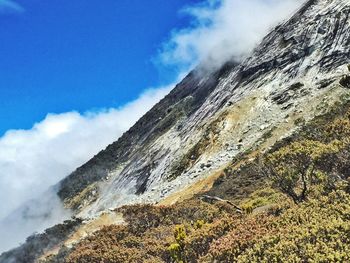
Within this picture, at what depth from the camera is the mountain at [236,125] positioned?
4981 cm

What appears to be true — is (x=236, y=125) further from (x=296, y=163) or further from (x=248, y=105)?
(x=296, y=163)

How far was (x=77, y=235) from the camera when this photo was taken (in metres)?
48.0

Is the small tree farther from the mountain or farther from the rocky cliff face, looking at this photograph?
the rocky cliff face

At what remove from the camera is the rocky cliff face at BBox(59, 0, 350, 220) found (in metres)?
70.1

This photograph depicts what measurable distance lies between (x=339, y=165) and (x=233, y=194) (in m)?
22.5

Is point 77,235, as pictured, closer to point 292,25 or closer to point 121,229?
point 121,229

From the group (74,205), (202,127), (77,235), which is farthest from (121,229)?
(74,205)

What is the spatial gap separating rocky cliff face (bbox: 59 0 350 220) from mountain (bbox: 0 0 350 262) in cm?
20

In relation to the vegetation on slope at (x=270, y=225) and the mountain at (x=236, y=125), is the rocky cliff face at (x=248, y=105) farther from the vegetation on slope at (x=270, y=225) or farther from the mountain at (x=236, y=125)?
the vegetation on slope at (x=270, y=225)

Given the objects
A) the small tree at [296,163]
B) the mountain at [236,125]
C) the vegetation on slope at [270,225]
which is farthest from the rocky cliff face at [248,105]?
the small tree at [296,163]

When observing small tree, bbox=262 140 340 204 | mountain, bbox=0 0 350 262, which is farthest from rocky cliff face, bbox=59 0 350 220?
small tree, bbox=262 140 340 204

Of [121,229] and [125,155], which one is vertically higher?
[125,155]

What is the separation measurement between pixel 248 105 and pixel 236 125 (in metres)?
4.48

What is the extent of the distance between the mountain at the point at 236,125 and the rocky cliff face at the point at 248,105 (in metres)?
0.20
